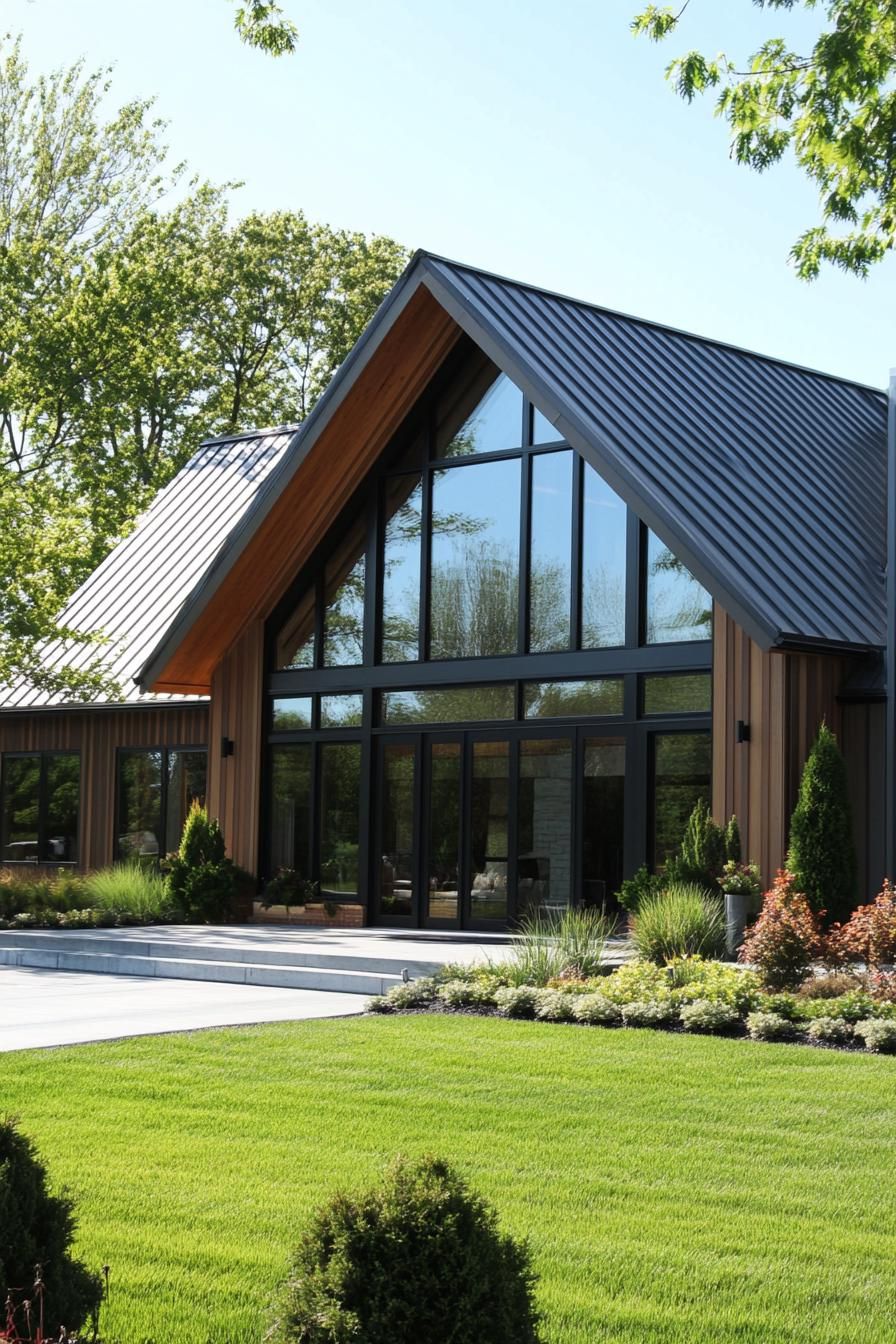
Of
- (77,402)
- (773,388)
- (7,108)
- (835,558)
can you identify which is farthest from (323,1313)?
(7,108)

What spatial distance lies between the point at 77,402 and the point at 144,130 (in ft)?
42.6

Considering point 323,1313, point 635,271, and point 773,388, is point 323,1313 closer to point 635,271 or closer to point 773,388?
point 635,271

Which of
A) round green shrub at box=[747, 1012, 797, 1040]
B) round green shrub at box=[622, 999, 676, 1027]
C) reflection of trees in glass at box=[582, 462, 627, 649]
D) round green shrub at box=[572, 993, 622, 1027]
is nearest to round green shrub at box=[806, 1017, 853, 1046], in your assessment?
round green shrub at box=[747, 1012, 797, 1040]

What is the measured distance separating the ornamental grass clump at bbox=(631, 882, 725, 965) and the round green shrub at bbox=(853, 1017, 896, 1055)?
406 centimetres

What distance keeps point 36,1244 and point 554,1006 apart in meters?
7.97

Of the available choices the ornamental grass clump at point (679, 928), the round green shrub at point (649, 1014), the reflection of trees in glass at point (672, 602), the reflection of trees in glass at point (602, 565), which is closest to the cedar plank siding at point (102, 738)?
the reflection of trees in glass at point (602, 565)

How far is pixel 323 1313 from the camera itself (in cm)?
339

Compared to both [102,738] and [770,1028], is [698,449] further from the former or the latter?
[102,738]

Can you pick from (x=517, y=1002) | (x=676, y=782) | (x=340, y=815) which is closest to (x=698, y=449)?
(x=676, y=782)

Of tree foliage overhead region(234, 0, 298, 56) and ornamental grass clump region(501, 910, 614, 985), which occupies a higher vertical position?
tree foliage overhead region(234, 0, 298, 56)

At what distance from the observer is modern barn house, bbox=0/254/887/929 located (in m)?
16.4

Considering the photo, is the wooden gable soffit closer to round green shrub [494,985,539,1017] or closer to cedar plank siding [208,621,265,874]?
cedar plank siding [208,621,265,874]

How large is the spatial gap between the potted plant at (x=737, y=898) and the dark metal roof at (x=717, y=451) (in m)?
2.27

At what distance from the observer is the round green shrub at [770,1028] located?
412 inches
